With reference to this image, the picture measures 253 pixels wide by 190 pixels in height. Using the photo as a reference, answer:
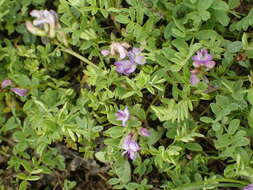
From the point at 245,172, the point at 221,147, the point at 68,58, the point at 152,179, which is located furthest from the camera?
the point at 68,58

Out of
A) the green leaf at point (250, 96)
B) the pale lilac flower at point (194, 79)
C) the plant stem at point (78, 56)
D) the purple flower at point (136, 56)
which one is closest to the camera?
the green leaf at point (250, 96)

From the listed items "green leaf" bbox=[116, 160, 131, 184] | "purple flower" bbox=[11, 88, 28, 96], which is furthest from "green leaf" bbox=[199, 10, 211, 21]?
"purple flower" bbox=[11, 88, 28, 96]

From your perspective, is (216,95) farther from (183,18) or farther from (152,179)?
(152,179)

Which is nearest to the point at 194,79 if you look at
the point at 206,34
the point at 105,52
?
the point at 206,34

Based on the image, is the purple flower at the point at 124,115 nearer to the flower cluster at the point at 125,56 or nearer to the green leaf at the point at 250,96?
the flower cluster at the point at 125,56

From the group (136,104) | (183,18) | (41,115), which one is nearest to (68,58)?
(41,115)

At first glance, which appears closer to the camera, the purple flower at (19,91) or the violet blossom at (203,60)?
the violet blossom at (203,60)

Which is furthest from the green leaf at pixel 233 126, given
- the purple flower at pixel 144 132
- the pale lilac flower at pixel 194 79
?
the purple flower at pixel 144 132
